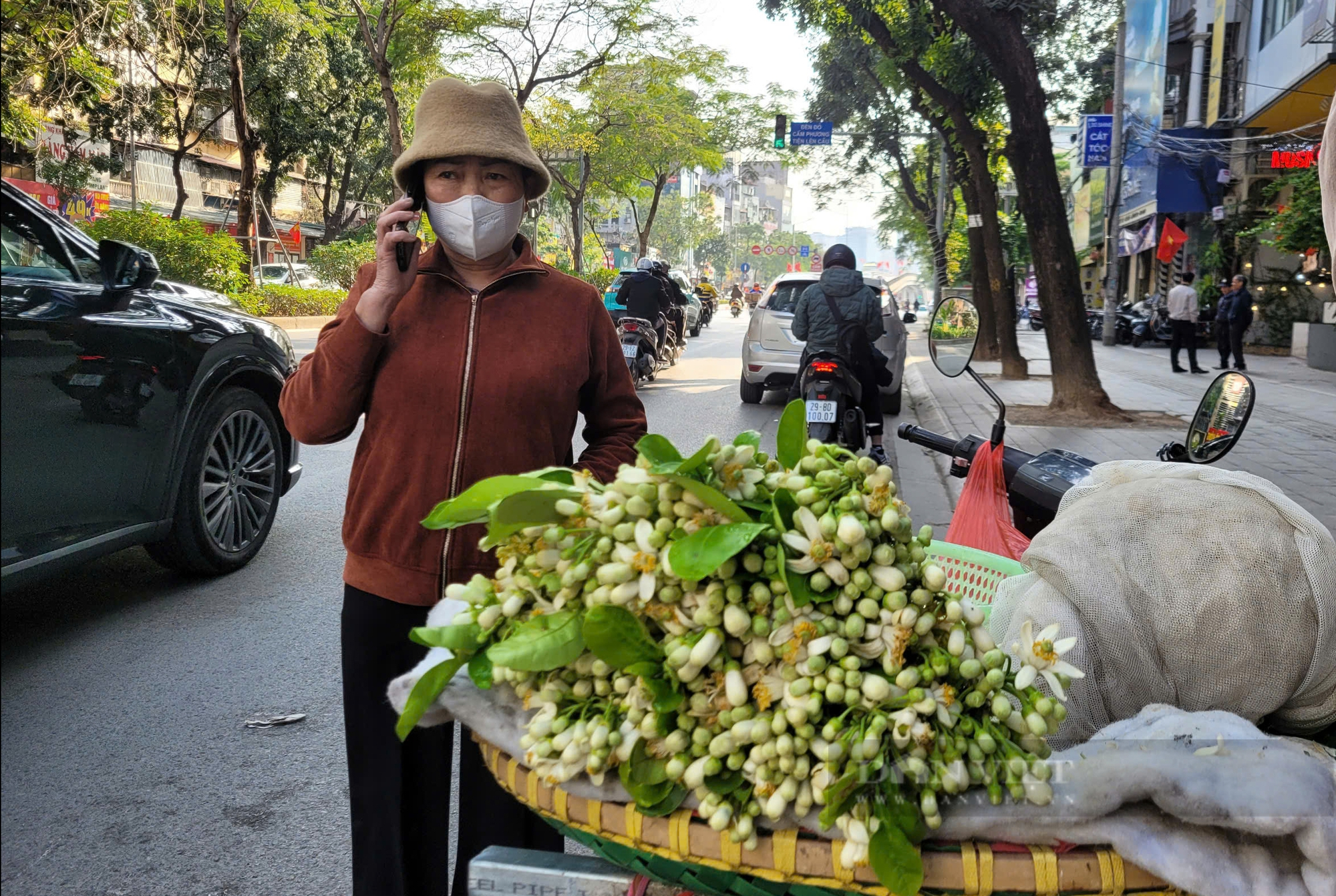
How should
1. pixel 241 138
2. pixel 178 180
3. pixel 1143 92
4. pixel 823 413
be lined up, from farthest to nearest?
pixel 1143 92 → pixel 241 138 → pixel 178 180 → pixel 823 413

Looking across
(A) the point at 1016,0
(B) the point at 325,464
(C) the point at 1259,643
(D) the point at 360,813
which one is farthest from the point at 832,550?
(A) the point at 1016,0

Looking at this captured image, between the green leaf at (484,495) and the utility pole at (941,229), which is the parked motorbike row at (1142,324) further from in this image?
the green leaf at (484,495)

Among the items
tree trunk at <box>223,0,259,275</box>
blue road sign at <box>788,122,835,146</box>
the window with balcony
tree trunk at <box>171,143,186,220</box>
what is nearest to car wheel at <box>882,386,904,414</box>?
tree trunk at <box>171,143,186,220</box>

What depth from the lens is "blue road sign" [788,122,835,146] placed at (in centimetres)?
2769

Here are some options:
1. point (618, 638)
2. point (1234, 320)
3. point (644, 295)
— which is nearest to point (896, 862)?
point (618, 638)

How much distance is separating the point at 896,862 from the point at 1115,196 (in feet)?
92.0

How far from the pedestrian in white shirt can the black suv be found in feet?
56.3

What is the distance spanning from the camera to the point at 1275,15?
22141 millimetres

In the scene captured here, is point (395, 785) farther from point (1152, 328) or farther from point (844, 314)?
point (1152, 328)

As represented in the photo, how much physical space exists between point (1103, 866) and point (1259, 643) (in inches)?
19.5

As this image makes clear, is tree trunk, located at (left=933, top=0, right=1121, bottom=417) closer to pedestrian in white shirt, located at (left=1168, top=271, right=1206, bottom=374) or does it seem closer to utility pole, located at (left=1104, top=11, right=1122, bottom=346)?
pedestrian in white shirt, located at (left=1168, top=271, right=1206, bottom=374)

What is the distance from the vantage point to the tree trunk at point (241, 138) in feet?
53.0

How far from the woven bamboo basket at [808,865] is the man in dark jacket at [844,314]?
6.60 metres

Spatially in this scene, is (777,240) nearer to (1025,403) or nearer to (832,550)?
(1025,403)
